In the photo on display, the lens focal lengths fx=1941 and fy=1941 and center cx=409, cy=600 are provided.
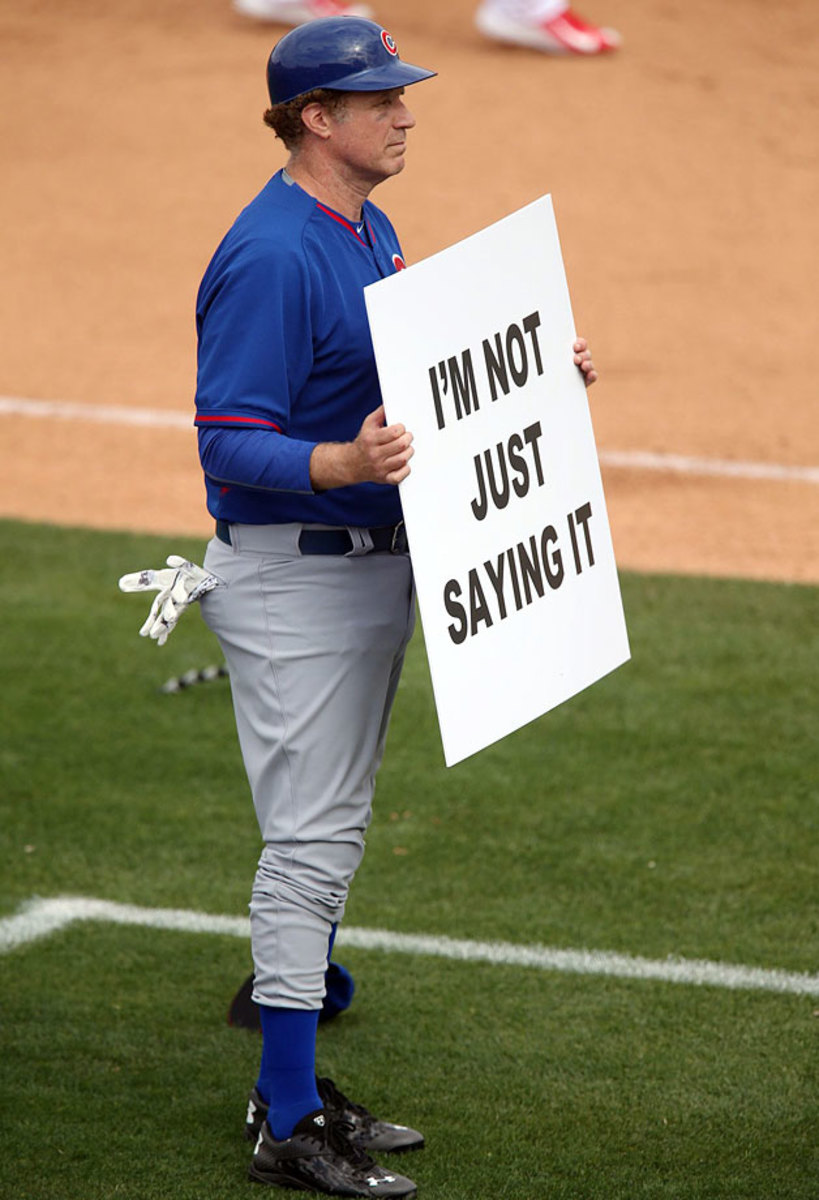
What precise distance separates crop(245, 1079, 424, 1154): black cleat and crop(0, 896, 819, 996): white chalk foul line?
0.91 metres

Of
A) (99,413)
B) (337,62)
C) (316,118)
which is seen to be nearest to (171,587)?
(316,118)

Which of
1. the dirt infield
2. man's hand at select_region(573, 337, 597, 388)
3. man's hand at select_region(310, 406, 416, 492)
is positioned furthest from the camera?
the dirt infield

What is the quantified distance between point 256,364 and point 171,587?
1.63 feet

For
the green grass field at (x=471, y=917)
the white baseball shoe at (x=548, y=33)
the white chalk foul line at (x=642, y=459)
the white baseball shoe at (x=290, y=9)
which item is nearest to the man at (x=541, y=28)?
the white baseball shoe at (x=548, y=33)

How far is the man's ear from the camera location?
11.2ft

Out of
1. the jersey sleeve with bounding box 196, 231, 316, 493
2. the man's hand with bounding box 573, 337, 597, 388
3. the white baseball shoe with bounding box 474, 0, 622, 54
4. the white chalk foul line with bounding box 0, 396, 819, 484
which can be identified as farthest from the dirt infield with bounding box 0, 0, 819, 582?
the jersey sleeve with bounding box 196, 231, 316, 493

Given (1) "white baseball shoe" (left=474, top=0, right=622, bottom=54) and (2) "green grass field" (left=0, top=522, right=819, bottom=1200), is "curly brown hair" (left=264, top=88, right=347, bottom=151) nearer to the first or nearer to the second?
(2) "green grass field" (left=0, top=522, right=819, bottom=1200)

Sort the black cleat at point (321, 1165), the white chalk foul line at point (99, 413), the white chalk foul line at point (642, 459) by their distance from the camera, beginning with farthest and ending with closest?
the white chalk foul line at point (99, 413)
the white chalk foul line at point (642, 459)
the black cleat at point (321, 1165)

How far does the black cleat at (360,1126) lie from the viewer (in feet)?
12.0

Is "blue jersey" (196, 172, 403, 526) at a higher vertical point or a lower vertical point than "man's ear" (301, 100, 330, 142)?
lower

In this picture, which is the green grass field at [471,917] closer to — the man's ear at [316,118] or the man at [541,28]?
the man's ear at [316,118]

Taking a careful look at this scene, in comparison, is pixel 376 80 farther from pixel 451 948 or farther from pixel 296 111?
pixel 451 948

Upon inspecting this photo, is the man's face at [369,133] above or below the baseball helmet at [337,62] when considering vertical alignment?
below

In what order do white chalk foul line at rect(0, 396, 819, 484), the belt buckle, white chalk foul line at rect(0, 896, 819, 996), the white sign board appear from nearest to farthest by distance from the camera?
the white sign board → the belt buckle → white chalk foul line at rect(0, 896, 819, 996) → white chalk foul line at rect(0, 396, 819, 484)
